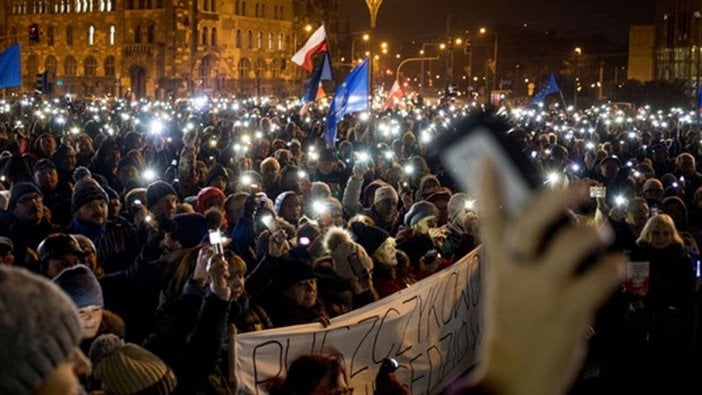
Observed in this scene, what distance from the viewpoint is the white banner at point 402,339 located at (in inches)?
A: 212

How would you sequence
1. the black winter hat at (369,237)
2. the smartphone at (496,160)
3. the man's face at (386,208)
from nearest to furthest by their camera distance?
the smartphone at (496,160) < the black winter hat at (369,237) < the man's face at (386,208)

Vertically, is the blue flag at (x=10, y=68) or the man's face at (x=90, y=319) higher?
the blue flag at (x=10, y=68)

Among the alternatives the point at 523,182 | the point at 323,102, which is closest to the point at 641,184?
the point at 523,182

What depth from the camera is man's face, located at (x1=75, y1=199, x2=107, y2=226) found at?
7703mm

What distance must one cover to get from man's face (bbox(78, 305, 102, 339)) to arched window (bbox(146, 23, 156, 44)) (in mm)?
82582

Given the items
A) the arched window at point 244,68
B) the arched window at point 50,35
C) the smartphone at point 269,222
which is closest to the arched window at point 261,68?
the arched window at point 244,68

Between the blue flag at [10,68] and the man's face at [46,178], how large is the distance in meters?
10.4

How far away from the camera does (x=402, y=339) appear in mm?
6602

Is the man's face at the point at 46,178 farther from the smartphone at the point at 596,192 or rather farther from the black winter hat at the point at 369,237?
the smartphone at the point at 596,192

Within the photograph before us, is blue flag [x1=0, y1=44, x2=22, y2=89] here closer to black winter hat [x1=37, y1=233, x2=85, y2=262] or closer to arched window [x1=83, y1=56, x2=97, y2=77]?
black winter hat [x1=37, y1=233, x2=85, y2=262]

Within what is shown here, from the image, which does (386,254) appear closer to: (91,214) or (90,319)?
(91,214)

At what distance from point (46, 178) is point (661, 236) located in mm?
5931

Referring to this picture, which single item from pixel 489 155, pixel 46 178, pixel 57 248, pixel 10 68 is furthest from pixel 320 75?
pixel 489 155

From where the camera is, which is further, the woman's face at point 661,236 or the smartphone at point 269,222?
the woman's face at point 661,236
